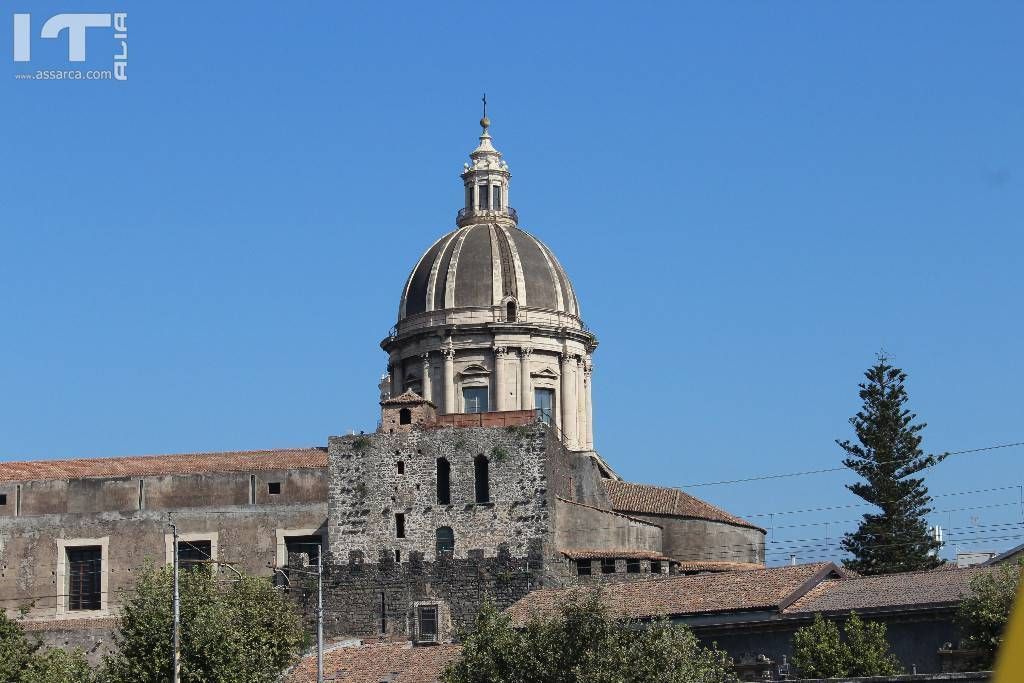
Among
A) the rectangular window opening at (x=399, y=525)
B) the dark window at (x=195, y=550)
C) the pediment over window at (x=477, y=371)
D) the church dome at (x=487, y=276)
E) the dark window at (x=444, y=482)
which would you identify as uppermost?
the church dome at (x=487, y=276)

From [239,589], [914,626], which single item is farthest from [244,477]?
[914,626]

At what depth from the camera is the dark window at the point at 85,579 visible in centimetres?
7194

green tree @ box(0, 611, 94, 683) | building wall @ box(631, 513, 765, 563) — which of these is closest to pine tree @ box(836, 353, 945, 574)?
building wall @ box(631, 513, 765, 563)

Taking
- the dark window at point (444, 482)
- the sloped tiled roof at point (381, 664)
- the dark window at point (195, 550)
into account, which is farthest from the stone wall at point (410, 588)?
the sloped tiled roof at point (381, 664)

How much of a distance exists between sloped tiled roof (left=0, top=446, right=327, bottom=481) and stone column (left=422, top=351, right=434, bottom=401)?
10.4 m

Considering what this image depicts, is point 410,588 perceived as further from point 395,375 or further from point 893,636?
point 893,636

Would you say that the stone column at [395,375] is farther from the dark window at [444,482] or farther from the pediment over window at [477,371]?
the dark window at [444,482]

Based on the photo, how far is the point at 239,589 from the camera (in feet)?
195

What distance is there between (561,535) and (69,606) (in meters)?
21.0

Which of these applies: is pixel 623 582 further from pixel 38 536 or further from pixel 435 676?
pixel 38 536

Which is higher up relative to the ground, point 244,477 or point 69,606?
point 244,477

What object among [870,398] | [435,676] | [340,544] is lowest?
[435,676]

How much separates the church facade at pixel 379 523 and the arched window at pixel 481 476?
82 mm

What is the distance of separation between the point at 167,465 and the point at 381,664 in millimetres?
21399
